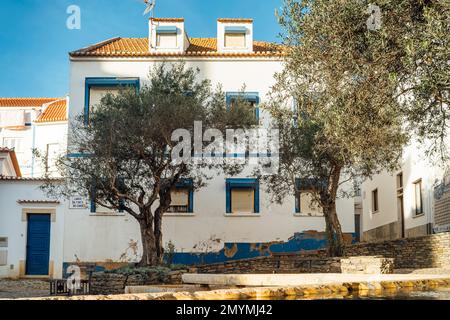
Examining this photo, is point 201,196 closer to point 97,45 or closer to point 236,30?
point 236,30

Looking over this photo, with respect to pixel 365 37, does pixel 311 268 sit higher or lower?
lower

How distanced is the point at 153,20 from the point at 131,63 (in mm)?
2685

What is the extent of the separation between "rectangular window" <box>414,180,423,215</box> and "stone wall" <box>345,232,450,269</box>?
5.72 meters

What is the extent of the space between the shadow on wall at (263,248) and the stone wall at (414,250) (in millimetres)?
4755

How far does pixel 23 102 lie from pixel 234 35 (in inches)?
1179

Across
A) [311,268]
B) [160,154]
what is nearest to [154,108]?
[160,154]

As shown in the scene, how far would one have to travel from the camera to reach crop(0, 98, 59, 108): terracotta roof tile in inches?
2203

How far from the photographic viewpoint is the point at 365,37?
14688mm

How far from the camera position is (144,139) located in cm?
2244

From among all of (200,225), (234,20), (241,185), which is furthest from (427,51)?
(234,20)

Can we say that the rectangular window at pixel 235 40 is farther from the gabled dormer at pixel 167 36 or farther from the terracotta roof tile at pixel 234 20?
the gabled dormer at pixel 167 36

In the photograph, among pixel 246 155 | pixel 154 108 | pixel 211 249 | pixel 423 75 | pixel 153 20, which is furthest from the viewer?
pixel 153 20

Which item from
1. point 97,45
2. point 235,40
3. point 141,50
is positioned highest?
point 235,40

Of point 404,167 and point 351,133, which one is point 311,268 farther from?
point 404,167
